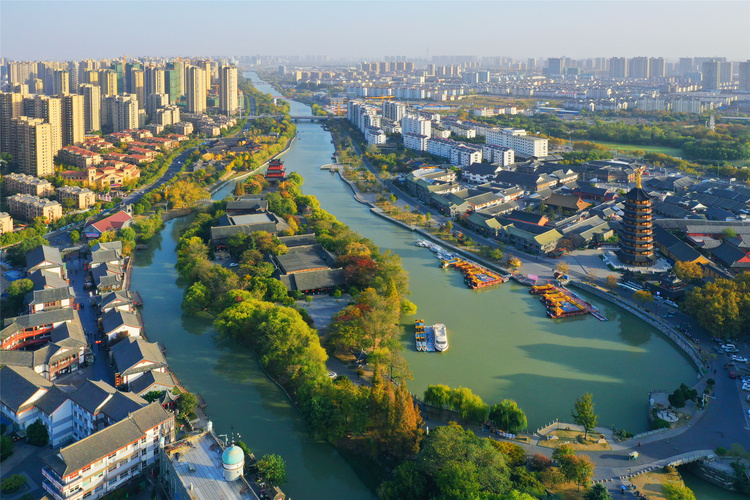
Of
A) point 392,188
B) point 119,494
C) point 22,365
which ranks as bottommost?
point 119,494

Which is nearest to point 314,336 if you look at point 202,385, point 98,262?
point 202,385

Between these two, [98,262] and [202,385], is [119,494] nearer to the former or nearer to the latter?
[202,385]

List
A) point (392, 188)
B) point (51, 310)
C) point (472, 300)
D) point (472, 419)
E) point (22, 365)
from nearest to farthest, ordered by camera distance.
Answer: point (472, 419) → point (22, 365) → point (51, 310) → point (472, 300) → point (392, 188)

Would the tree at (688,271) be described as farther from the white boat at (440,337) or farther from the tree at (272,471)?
the tree at (272,471)

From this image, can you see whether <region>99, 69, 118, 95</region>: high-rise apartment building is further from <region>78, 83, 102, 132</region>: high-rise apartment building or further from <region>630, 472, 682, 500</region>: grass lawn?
<region>630, 472, 682, 500</region>: grass lawn

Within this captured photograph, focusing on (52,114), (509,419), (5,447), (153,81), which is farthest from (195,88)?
(509,419)

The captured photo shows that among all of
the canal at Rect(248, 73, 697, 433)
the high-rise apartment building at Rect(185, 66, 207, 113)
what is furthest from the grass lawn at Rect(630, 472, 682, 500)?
the high-rise apartment building at Rect(185, 66, 207, 113)
